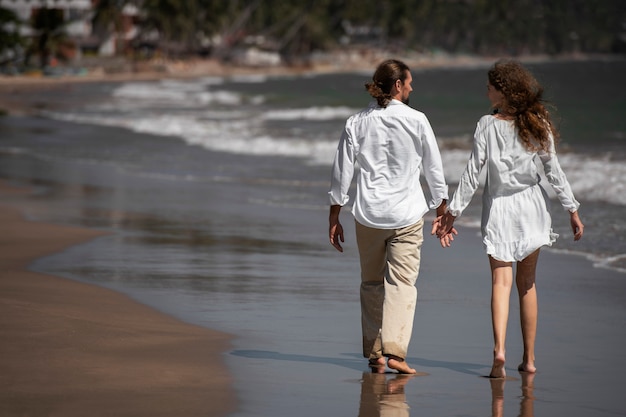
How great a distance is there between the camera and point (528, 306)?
5969 mm

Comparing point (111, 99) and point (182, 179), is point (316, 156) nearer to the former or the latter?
point (182, 179)

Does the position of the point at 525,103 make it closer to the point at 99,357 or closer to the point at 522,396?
the point at 522,396

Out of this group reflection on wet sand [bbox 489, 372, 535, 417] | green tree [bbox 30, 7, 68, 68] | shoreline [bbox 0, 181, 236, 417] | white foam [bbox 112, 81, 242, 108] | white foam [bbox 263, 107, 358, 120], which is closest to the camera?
shoreline [bbox 0, 181, 236, 417]

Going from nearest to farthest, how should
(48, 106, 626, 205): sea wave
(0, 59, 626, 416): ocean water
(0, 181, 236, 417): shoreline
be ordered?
(0, 181, 236, 417): shoreline < (0, 59, 626, 416): ocean water < (48, 106, 626, 205): sea wave

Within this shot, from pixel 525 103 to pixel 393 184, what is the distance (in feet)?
2.46

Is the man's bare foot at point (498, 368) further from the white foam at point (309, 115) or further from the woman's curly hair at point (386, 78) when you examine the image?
the white foam at point (309, 115)

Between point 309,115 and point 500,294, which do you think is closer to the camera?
point 500,294

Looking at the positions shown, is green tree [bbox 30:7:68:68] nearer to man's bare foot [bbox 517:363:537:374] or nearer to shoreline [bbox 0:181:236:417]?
shoreline [bbox 0:181:236:417]

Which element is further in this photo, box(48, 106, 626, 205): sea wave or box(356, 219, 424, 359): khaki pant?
box(48, 106, 626, 205): sea wave

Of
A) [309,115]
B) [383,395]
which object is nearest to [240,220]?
[383,395]

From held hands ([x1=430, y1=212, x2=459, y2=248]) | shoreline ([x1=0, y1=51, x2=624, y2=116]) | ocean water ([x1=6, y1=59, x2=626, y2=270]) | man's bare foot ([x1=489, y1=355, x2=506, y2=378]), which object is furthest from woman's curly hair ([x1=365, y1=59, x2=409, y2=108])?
shoreline ([x1=0, y1=51, x2=624, y2=116])

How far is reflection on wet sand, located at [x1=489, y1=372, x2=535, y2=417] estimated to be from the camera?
510 centimetres

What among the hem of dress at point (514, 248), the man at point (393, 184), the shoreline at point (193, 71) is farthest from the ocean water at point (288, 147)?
the shoreline at point (193, 71)

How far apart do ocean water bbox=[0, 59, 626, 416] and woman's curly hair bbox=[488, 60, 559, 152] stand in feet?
1.28
